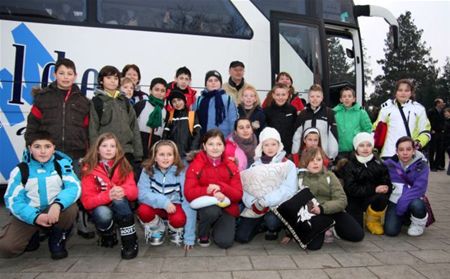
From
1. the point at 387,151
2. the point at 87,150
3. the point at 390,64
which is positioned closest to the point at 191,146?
the point at 87,150

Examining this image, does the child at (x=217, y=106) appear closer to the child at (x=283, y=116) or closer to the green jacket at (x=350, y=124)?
the child at (x=283, y=116)

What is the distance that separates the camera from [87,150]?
4.37 meters

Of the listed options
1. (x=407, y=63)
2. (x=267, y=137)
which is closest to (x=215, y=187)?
(x=267, y=137)

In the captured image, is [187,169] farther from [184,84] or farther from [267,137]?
[184,84]

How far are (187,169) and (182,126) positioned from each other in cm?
76

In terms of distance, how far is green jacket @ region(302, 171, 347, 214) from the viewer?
412cm

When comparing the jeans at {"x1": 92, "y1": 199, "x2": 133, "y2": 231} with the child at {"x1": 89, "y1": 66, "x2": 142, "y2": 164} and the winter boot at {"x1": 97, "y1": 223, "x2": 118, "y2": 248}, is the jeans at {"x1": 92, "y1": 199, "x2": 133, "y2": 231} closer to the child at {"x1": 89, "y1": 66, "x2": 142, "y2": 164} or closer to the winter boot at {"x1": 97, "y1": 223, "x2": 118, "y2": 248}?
the winter boot at {"x1": 97, "y1": 223, "x2": 118, "y2": 248}

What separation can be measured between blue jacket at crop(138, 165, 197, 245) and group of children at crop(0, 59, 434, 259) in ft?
0.04

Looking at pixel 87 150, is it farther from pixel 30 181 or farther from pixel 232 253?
pixel 232 253

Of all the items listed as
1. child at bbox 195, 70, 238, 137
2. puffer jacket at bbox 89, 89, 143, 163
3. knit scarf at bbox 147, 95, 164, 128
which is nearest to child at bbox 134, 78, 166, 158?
knit scarf at bbox 147, 95, 164, 128

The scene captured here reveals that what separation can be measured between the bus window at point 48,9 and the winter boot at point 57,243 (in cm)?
329

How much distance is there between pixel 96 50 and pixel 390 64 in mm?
48310

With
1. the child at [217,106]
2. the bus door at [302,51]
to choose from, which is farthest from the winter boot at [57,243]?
the bus door at [302,51]

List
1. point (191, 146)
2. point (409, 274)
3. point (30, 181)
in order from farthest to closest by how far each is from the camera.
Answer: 1. point (191, 146)
2. point (30, 181)
3. point (409, 274)
